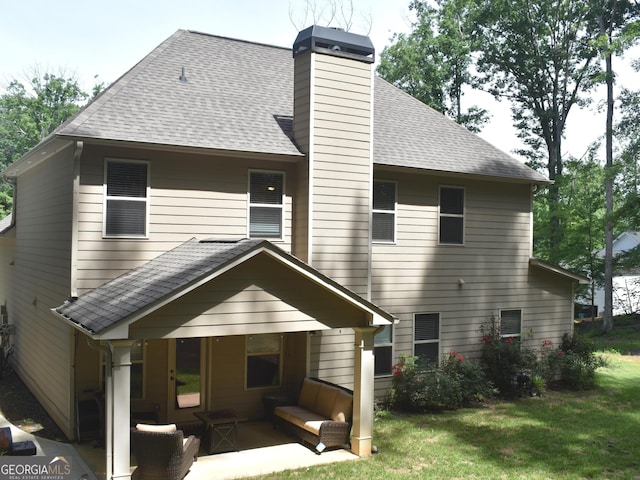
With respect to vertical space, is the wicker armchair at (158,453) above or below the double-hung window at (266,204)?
below

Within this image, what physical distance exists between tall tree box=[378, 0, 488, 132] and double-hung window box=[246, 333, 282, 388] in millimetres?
22403

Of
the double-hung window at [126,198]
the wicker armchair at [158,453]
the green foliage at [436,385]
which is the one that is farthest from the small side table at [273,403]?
the double-hung window at [126,198]

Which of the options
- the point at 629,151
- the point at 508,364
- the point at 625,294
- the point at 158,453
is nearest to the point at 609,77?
the point at 629,151

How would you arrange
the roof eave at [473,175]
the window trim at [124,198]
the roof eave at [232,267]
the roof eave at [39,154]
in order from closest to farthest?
the roof eave at [232,267] → the window trim at [124,198] → the roof eave at [39,154] → the roof eave at [473,175]

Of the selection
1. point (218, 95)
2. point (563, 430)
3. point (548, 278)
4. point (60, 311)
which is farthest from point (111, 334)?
point (548, 278)

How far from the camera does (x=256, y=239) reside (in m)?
9.20

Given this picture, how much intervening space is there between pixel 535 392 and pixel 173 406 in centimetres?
852

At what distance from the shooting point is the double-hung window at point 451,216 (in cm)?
1427

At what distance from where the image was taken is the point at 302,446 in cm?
1041

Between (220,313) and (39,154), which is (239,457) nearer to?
(220,313)

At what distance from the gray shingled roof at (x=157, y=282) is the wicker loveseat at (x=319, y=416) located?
1892 mm

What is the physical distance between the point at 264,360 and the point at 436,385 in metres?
3.73

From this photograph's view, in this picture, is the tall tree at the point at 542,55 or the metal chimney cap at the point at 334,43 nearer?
the metal chimney cap at the point at 334,43

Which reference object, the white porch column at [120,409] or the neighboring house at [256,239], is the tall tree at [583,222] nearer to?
the neighboring house at [256,239]
